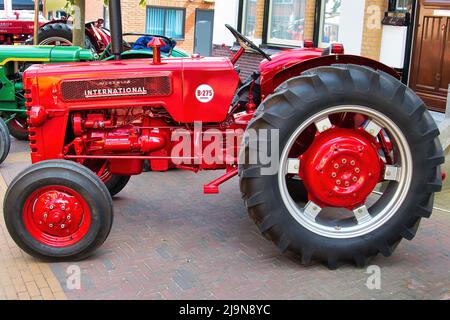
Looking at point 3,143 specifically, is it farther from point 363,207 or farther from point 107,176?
point 363,207

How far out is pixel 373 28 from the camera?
29.2 feet

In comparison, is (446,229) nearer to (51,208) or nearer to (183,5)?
(51,208)

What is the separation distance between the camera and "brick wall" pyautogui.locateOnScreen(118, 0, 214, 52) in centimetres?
2595

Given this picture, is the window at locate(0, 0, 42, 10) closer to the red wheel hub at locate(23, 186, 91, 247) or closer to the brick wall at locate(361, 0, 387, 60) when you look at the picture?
the brick wall at locate(361, 0, 387, 60)

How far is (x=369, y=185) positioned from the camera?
4.58 meters

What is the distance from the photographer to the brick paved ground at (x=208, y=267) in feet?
13.6

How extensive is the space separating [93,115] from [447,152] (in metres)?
4.23

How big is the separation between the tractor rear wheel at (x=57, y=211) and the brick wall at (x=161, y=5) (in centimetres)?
2224

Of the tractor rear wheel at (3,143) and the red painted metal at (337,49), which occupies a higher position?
the red painted metal at (337,49)

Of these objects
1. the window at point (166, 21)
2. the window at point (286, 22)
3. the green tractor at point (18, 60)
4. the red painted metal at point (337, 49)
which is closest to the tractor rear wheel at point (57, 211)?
the red painted metal at point (337, 49)

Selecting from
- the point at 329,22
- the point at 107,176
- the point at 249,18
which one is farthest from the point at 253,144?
the point at 249,18

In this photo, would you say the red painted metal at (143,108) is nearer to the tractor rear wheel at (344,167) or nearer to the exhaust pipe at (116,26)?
the tractor rear wheel at (344,167)

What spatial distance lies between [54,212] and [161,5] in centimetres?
2337

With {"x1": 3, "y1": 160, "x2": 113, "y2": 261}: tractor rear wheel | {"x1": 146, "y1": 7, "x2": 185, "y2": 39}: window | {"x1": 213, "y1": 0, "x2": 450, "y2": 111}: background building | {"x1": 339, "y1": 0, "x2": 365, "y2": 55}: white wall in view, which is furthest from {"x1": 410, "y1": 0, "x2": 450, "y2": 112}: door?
{"x1": 146, "y1": 7, "x2": 185, "y2": 39}: window
